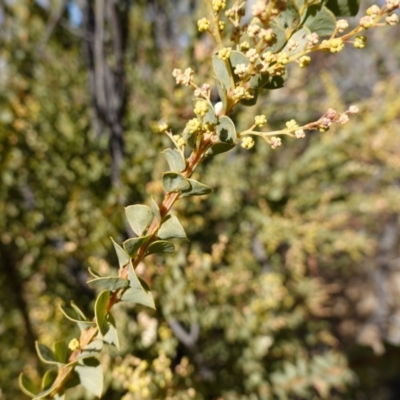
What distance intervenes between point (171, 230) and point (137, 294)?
69 millimetres

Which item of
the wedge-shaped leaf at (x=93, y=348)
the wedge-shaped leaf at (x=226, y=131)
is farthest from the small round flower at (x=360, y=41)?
the wedge-shaped leaf at (x=93, y=348)

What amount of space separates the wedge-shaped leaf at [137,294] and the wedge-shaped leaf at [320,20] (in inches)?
9.9

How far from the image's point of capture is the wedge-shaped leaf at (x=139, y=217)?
1.20 feet

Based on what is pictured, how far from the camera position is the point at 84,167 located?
102 centimetres

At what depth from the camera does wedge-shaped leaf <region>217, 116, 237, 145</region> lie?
0.34 metres

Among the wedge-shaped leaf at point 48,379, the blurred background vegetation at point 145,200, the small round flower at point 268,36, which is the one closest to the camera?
the small round flower at point 268,36

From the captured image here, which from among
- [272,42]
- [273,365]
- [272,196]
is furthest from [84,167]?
[272,42]

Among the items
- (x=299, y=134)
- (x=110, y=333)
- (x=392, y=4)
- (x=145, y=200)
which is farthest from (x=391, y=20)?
(x=145, y=200)

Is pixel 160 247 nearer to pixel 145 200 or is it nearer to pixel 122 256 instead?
pixel 122 256

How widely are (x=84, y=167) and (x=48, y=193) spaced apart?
5.4 inches

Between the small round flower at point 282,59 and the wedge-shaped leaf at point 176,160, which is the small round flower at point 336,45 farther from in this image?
the wedge-shaped leaf at point 176,160

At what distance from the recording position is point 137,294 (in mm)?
383

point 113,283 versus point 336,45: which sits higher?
point 336,45

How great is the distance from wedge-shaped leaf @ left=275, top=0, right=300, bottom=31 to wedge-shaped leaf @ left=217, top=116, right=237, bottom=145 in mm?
90
